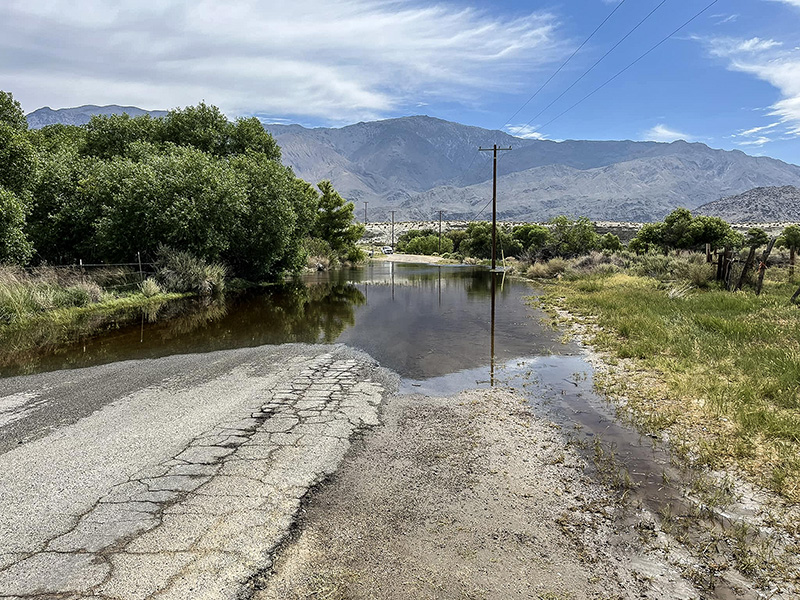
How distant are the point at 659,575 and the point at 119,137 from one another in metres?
33.5

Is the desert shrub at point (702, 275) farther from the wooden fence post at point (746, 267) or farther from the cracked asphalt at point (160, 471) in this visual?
the cracked asphalt at point (160, 471)

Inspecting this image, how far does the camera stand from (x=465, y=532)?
11.8ft

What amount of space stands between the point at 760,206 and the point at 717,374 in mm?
160070

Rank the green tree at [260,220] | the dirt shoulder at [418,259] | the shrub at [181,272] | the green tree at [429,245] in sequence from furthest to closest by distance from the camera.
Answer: the green tree at [429,245] < the dirt shoulder at [418,259] < the green tree at [260,220] < the shrub at [181,272]

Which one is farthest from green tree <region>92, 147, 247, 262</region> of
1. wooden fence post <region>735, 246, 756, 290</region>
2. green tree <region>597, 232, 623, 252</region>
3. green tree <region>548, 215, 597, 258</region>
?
green tree <region>597, 232, 623, 252</region>

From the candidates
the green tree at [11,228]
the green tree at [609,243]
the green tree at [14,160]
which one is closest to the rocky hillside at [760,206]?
the green tree at [609,243]

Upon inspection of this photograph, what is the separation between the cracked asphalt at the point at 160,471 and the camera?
307cm

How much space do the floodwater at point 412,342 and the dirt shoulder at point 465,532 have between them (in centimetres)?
85

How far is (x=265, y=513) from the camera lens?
12.3 feet

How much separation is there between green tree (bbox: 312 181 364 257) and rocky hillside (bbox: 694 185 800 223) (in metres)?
112

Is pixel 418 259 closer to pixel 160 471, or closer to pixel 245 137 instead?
pixel 245 137

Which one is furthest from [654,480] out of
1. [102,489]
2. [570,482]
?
[102,489]

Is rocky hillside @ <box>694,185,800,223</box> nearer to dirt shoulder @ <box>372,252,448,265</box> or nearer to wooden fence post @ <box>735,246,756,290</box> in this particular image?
dirt shoulder @ <box>372,252,448,265</box>

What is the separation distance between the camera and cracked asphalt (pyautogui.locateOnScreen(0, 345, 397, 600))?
10.1 feet
